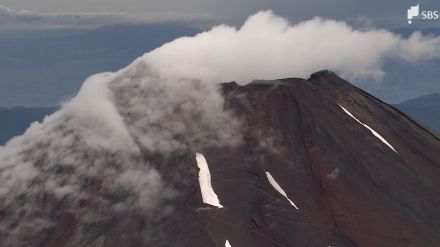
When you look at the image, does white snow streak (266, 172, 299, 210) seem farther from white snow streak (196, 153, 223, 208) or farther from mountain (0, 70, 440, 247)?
white snow streak (196, 153, 223, 208)

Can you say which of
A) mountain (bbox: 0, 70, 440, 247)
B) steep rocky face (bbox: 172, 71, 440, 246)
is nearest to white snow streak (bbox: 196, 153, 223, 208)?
mountain (bbox: 0, 70, 440, 247)

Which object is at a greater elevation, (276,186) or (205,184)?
(205,184)

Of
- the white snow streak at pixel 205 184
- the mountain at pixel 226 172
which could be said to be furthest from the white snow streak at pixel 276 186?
the white snow streak at pixel 205 184

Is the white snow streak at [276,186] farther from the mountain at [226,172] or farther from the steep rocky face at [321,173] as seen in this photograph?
the steep rocky face at [321,173]

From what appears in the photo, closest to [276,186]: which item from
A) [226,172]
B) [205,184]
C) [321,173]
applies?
[321,173]

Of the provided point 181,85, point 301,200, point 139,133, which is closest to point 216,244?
point 301,200

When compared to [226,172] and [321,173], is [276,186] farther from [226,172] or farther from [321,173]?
[226,172]

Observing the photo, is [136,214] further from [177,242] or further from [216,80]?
[216,80]
